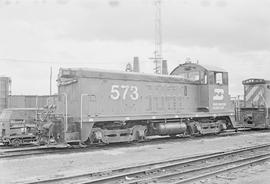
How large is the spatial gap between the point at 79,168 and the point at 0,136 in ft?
29.7

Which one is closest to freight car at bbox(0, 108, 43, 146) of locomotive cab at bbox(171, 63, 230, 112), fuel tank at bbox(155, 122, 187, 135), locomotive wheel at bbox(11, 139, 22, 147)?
locomotive wheel at bbox(11, 139, 22, 147)

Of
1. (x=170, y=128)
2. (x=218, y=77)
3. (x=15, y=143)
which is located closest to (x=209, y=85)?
(x=218, y=77)

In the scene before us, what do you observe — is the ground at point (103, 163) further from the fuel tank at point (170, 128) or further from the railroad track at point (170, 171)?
the fuel tank at point (170, 128)

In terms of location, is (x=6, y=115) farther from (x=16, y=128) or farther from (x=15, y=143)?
(x=15, y=143)

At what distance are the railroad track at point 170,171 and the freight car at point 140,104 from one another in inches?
199

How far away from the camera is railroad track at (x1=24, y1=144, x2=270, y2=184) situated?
26.4 feet

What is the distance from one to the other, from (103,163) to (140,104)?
6.24 metres

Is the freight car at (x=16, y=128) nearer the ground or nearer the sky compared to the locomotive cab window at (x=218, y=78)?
nearer the ground

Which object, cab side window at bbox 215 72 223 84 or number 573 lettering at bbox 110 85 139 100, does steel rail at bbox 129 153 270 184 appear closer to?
number 573 lettering at bbox 110 85 139 100

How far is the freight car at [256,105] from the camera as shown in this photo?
935 inches

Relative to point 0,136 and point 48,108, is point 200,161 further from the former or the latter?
point 0,136

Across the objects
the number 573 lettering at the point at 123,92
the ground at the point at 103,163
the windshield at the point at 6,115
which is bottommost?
the ground at the point at 103,163

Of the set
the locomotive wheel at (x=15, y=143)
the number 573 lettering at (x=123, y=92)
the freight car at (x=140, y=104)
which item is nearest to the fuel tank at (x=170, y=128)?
the freight car at (x=140, y=104)

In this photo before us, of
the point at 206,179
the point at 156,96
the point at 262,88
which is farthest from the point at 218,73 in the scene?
the point at 206,179
